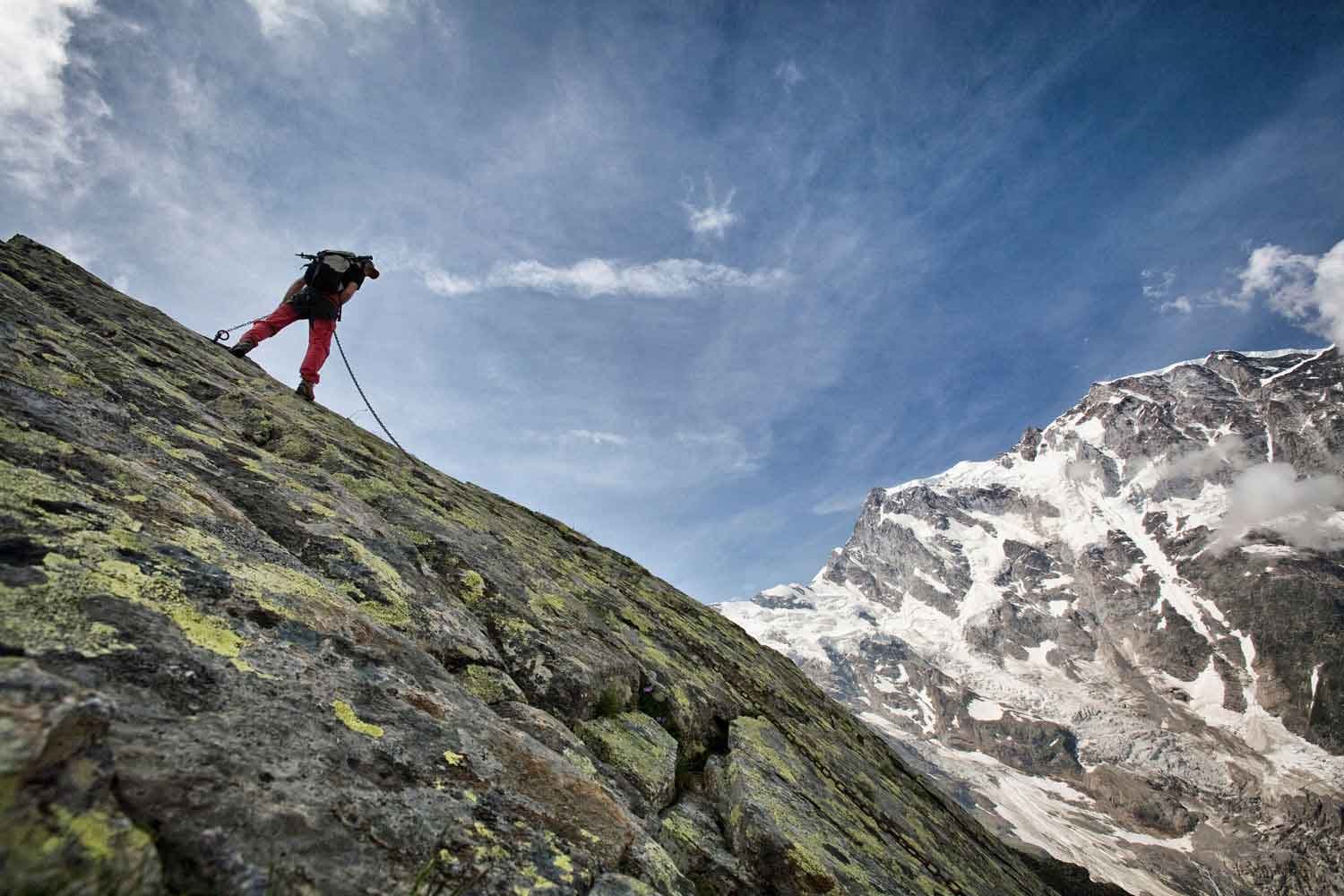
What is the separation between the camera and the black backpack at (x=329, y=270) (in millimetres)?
16906

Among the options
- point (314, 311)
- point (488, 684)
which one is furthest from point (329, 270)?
point (488, 684)

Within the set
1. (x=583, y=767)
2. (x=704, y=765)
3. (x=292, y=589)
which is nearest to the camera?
(x=292, y=589)

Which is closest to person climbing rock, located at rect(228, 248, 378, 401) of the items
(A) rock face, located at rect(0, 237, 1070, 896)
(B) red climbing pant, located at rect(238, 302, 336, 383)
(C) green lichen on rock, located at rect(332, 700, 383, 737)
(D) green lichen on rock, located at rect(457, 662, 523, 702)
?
(B) red climbing pant, located at rect(238, 302, 336, 383)

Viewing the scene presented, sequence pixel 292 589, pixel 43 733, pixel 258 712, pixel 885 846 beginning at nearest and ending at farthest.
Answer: pixel 43 733 < pixel 258 712 < pixel 292 589 < pixel 885 846

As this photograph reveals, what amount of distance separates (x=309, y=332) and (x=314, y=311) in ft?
2.07

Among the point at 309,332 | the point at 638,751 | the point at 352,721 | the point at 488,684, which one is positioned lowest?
the point at 352,721

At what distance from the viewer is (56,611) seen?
356cm

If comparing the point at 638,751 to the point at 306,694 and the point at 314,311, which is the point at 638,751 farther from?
the point at 314,311

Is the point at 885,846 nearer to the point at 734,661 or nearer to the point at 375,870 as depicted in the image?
the point at 734,661

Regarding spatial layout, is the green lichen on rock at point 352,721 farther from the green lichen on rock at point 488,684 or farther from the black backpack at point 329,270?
the black backpack at point 329,270

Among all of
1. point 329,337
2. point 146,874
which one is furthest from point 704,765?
point 329,337

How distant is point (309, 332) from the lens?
1716 cm

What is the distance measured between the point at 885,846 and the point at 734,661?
239 inches

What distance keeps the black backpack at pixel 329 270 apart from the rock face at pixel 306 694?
4.50 m
